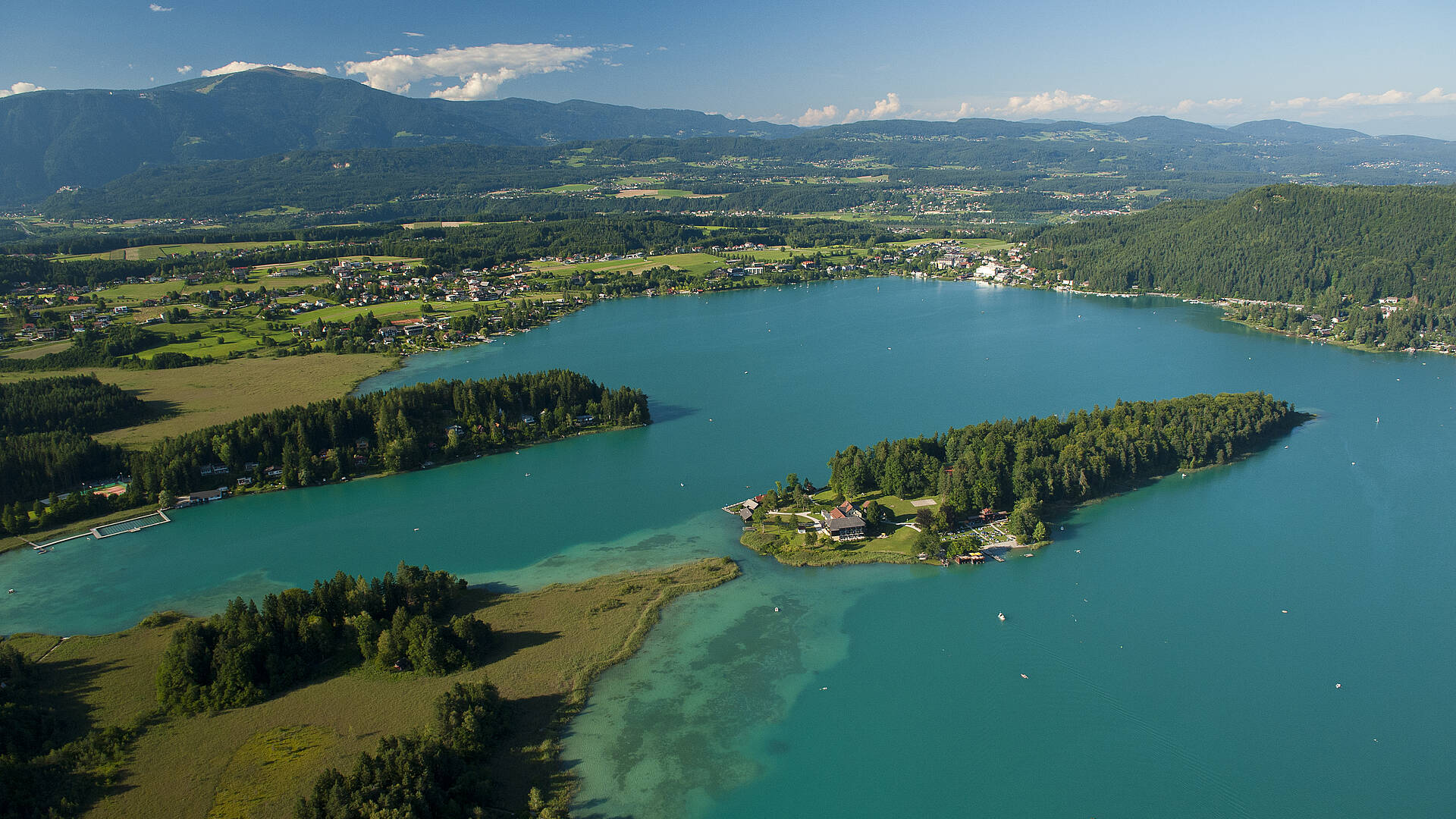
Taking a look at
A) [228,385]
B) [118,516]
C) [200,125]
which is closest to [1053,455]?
[118,516]

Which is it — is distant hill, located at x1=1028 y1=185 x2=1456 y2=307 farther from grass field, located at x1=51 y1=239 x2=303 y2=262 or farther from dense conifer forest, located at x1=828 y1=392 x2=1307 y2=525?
grass field, located at x1=51 y1=239 x2=303 y2=262

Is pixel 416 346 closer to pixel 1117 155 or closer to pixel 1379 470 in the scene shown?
pixel 1379 470

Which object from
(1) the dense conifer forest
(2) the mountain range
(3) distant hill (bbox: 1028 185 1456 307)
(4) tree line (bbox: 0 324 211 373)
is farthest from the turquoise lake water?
(2) the mountain range

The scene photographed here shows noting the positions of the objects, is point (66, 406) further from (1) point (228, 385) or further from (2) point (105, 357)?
(2) point (105, 357)

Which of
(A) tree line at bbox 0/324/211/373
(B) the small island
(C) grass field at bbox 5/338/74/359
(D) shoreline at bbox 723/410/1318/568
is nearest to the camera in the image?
(D) shoreline at bbox 723/410/1318/568

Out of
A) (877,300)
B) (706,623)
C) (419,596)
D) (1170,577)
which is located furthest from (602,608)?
(877,300)
